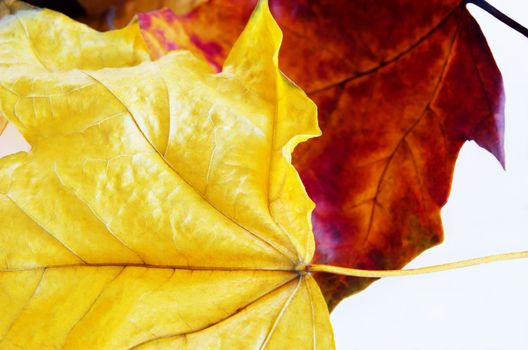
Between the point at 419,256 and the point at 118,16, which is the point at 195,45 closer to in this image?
the point at 118,16

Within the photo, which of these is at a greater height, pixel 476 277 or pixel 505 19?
pixel 505 19

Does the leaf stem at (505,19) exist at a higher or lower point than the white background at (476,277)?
higher

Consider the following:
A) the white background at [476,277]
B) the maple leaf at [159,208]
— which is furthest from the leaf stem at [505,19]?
the maple leaf at [159,208]

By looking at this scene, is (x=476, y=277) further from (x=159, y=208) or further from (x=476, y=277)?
(x=159, y=208)

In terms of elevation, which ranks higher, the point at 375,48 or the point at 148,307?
the point at 375,48

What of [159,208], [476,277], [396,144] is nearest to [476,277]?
[476,277]

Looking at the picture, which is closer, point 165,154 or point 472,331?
point 165,154

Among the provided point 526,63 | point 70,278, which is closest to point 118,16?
point 70,278

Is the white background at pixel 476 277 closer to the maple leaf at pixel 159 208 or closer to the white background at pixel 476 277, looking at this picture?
the white background at pixel 476 277
